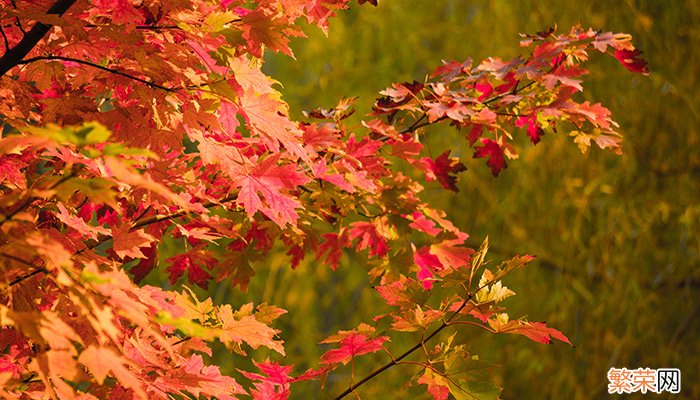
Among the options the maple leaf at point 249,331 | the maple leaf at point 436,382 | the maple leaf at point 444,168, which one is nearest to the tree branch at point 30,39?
the maple leaf at point 249,331

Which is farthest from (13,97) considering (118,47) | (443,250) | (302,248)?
(443,250)

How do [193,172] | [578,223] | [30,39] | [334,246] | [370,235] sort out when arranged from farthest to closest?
[578,223]
[334,246]
[370,235]
[193,172]
[30,39]

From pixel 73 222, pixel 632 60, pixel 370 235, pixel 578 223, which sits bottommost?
pixel 578 223

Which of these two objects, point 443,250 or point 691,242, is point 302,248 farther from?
point 691,242

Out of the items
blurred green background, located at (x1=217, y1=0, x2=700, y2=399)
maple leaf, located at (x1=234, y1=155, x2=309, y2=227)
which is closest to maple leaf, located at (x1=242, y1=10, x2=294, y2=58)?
maple leaf, located at (x1=234, y1=155, x2=309, y2=227)

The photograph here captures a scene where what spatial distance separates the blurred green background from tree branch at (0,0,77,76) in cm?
344

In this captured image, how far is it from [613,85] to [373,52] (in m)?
1.49

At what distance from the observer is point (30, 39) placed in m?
1.29

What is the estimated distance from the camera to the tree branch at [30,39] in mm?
1276

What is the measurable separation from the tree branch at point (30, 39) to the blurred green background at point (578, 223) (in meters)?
3.44

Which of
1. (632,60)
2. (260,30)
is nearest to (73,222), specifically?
(260,30)

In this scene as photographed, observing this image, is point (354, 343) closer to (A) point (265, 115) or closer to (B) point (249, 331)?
(B) point (249, 331)

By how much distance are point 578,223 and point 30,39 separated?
3.56m

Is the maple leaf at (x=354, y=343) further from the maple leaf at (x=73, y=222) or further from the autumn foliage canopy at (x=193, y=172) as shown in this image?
the maple leaf at (x=73, y=222)
